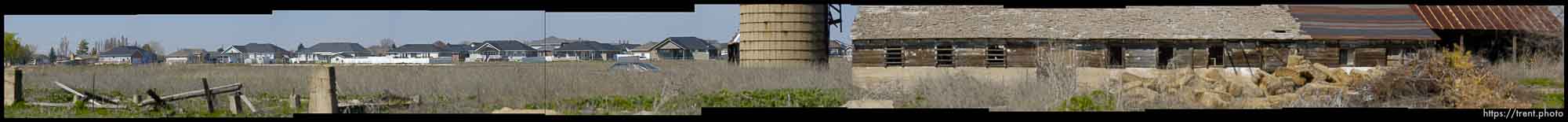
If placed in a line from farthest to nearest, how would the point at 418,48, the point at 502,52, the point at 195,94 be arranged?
the point at 418,48 < the point at 502,52 < the point at 195,94

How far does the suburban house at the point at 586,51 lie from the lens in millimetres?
14469

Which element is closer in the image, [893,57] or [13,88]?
[13,88]

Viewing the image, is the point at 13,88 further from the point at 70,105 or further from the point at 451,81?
the point at 451,81

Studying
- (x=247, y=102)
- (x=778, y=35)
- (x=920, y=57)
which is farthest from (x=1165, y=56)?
(x=247, y=102)

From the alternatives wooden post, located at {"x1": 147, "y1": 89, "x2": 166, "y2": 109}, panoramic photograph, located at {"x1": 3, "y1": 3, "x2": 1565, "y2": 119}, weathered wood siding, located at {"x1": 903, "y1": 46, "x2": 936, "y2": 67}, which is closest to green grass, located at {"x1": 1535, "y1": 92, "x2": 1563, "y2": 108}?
A: panoramic photograph, located at {"x1": 3, "y1": 3, "x2": 1565, "y2": 119}

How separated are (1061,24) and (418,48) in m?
8.39

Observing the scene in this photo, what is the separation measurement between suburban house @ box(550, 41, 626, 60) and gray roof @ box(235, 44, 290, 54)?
302cm

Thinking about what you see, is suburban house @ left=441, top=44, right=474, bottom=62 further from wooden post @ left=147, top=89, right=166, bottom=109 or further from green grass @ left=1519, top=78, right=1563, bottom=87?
green grass @ left=1519, top=78, right=1563, bottom=87

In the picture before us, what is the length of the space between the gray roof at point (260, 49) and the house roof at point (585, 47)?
3043 mm

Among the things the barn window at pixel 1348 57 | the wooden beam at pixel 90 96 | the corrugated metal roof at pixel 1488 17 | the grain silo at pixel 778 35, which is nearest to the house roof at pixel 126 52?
the wooden beam at pixel 90 96

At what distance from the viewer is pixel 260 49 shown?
14109 mm

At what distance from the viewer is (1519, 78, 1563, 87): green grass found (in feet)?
50.1

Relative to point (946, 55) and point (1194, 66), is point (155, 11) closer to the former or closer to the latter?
point (946, 55)

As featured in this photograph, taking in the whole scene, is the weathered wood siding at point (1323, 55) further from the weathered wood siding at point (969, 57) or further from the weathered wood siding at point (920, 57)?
the weathered wood siding at point (920, 57)
